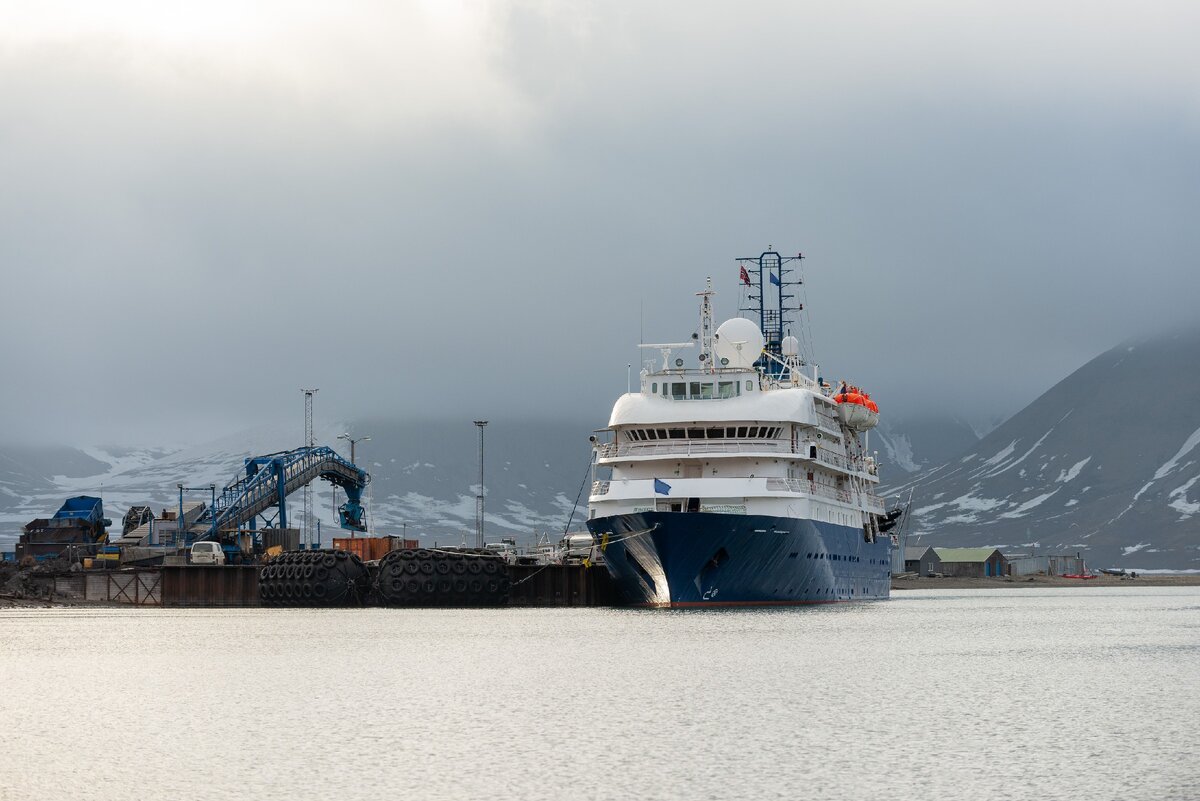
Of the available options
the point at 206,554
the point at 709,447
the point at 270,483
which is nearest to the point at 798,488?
the point at 709,447

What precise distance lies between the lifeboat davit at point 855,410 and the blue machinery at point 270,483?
3481cm

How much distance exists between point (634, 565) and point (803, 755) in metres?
44.0

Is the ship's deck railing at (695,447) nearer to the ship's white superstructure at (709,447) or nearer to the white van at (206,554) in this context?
the ship's white superstructure at (709,447)

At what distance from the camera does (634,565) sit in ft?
238

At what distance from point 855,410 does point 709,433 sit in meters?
19.1

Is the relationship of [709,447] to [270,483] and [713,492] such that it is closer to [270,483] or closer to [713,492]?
[713,492]

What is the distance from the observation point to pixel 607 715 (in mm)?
34219

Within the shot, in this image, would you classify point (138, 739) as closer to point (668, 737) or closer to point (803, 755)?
point (668, 737)

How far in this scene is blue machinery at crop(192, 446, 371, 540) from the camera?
110125 mm

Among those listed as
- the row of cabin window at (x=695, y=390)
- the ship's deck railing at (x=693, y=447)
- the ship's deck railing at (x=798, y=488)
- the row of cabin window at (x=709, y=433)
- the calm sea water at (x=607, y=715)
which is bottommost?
the calm sea water at (x=607, y=715)

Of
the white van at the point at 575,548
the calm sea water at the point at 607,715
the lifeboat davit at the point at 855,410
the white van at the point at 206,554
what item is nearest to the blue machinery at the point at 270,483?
the white van at the point at 206,554

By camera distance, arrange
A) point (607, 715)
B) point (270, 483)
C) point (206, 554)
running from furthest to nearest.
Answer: point (270, 483) < point (206, 554) < point (607, 715)

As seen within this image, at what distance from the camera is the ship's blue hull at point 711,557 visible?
68.8 m

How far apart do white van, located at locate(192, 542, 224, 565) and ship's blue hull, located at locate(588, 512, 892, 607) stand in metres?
33.5
